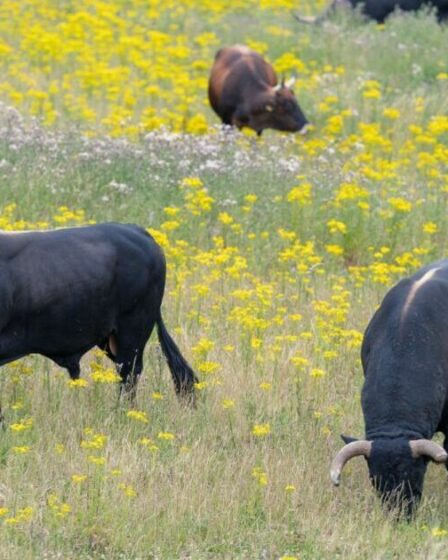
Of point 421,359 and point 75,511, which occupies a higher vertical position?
point 421,359

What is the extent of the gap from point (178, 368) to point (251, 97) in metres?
9.49

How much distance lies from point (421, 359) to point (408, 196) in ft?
21.4

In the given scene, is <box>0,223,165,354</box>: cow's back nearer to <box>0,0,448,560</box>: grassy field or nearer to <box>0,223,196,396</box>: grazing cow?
<box>0,223,196,396</box>: grazing cow

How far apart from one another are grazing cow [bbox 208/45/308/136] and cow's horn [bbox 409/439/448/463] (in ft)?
35.0

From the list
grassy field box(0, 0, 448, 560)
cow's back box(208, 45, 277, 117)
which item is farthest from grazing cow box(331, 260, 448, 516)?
cow's back box(208, 45, 277, 117)

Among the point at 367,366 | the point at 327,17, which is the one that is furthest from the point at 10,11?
the point at 367,366

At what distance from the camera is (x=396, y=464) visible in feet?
26.0

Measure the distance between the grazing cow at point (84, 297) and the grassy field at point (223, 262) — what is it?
0.25m

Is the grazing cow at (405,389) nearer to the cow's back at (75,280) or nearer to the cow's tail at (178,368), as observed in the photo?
the cow's tail at (178,368)

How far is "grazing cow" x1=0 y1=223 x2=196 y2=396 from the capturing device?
905 centimetres

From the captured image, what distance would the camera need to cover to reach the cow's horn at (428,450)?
7805 mm

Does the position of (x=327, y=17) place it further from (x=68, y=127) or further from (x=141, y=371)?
(x=141, y=371)

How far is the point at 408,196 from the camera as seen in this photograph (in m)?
14.7

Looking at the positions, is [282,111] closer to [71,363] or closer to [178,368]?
[178,368]
